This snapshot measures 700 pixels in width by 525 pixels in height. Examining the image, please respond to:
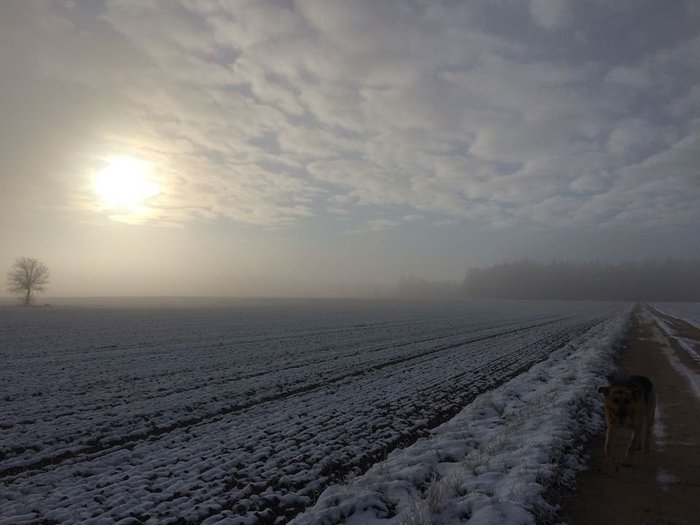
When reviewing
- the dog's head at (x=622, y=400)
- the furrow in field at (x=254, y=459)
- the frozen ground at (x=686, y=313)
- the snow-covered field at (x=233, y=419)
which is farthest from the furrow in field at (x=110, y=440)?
the frozen ground at (x=686, y=313)

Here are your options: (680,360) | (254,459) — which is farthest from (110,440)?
(680,360)

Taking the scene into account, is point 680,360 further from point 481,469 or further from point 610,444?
point 481,469

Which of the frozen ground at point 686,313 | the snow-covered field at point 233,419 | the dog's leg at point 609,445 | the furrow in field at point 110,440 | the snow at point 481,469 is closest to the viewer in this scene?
the snow at point 481,469

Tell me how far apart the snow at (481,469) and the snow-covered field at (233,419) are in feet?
0.31

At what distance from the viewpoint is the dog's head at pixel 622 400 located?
22.9ft

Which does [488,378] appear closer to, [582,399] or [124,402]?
[582,399]

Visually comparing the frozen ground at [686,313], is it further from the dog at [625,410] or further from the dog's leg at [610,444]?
the dog's leg at [610,444]

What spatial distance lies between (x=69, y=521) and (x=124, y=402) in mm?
7349

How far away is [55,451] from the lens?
859 centimetres

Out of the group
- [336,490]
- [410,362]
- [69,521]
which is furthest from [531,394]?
[69,521]

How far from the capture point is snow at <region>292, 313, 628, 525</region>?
18.4ft

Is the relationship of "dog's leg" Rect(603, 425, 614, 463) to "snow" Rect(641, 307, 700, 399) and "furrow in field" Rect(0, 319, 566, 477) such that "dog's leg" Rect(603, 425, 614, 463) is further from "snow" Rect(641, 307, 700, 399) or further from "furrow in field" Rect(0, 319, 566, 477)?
"furrow in field" Rect(0, 319, 566, 477)

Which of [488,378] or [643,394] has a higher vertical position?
[643,394]

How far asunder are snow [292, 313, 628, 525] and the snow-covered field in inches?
3.7
